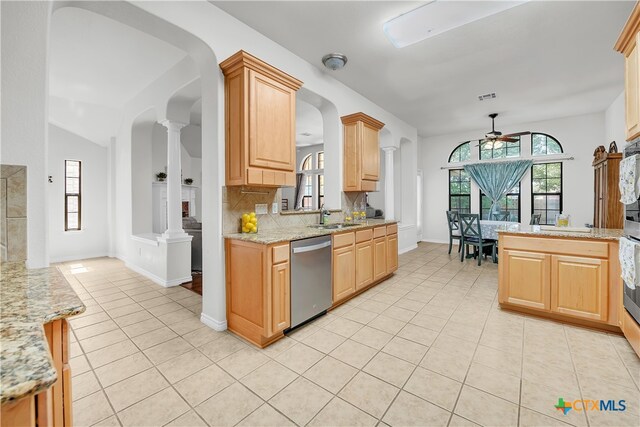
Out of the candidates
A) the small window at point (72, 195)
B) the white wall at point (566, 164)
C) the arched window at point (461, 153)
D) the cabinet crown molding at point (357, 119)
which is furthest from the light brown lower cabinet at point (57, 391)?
the arched window at point (461, 153)

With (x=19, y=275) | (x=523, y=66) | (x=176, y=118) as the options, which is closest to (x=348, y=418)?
(x=19, y=275)

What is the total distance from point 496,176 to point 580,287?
4.94 metres

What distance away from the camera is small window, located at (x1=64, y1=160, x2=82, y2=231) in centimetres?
594

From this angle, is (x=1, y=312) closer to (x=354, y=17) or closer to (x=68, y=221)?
(x=354, y=17)

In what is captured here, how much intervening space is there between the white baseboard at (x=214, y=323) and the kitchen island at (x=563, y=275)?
2.88m

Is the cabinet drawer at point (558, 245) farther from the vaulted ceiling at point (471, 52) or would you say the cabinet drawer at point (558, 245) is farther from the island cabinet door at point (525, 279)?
the vaulted ceiling at point (471, 52)

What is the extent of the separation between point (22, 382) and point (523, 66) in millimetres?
5212

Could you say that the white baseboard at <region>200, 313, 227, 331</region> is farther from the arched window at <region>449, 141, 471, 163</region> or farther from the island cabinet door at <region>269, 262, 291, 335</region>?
the arched window at <region>449, 141, 471, 163</region>

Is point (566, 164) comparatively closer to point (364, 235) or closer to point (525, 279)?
point (525, 279)

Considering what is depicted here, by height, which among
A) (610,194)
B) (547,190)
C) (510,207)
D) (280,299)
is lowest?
(280,299)

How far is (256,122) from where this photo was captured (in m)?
2.59

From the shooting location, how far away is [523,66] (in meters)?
3.82

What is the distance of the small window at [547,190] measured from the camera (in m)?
6.40

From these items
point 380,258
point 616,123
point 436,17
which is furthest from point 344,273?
point 616,123
